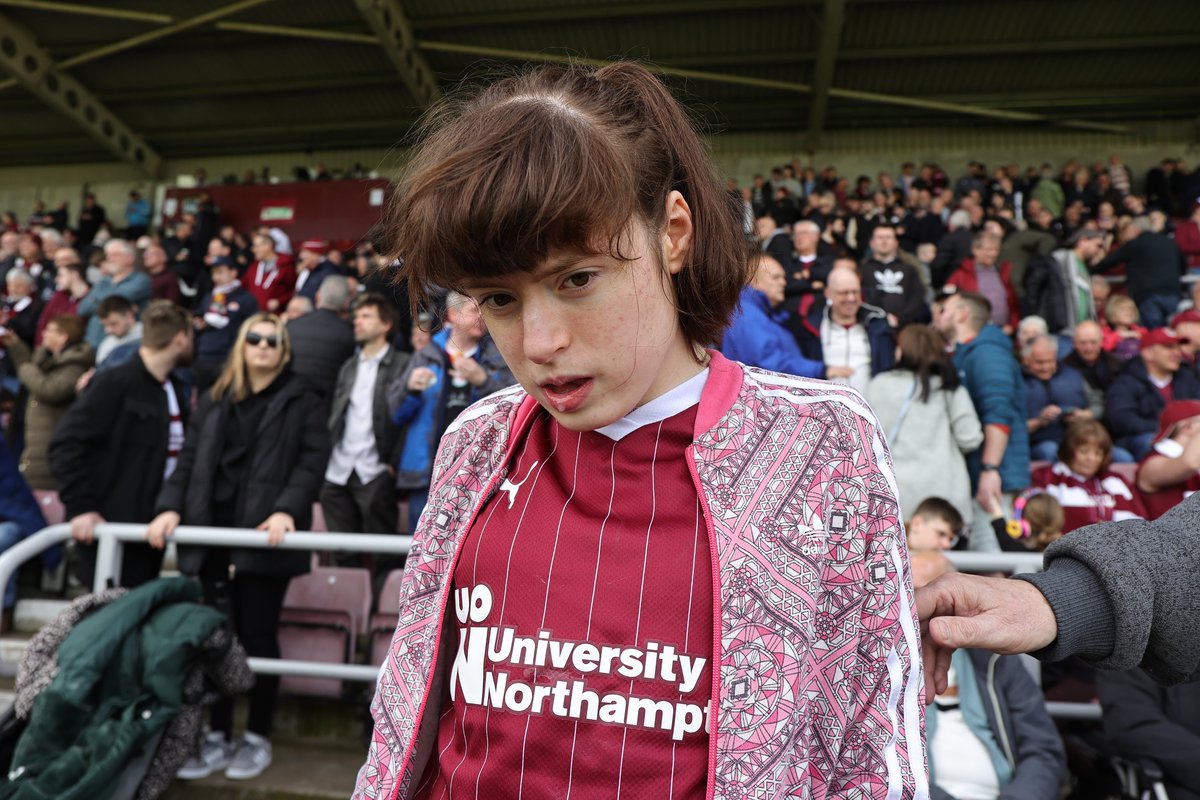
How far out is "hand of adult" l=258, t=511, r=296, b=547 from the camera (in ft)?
10.4

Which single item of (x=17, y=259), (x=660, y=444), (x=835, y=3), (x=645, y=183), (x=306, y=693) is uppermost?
(x=835, y=3)

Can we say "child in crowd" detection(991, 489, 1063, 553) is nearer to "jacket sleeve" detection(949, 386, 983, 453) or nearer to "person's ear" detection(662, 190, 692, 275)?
"jacket sleeve" detection(949, 386, 983, 453)

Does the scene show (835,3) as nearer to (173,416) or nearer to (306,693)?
(173,416)

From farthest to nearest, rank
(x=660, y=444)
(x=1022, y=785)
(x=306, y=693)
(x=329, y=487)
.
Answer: (x=329, y=487)
(x=306, y=693)
(x=1022, y=785)
(x=660, y=444)

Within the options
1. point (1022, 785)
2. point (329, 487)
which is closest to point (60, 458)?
point (329, 487)

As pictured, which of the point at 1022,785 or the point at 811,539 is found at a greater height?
the point at 811,539

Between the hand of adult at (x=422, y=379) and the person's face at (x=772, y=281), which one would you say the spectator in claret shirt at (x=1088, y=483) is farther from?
the hand of adult at (x=422, y=379)

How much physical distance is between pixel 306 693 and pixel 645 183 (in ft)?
10.3

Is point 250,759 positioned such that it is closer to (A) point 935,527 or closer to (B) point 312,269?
(A) point 935,527

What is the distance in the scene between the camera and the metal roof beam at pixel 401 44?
1191 cm

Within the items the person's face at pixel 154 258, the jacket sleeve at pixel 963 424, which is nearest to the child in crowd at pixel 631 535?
the jacket sleeve at pixel 963 424

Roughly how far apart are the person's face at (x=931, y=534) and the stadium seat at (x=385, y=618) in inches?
84.8

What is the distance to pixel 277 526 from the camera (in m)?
3.21

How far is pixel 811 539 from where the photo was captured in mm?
909
